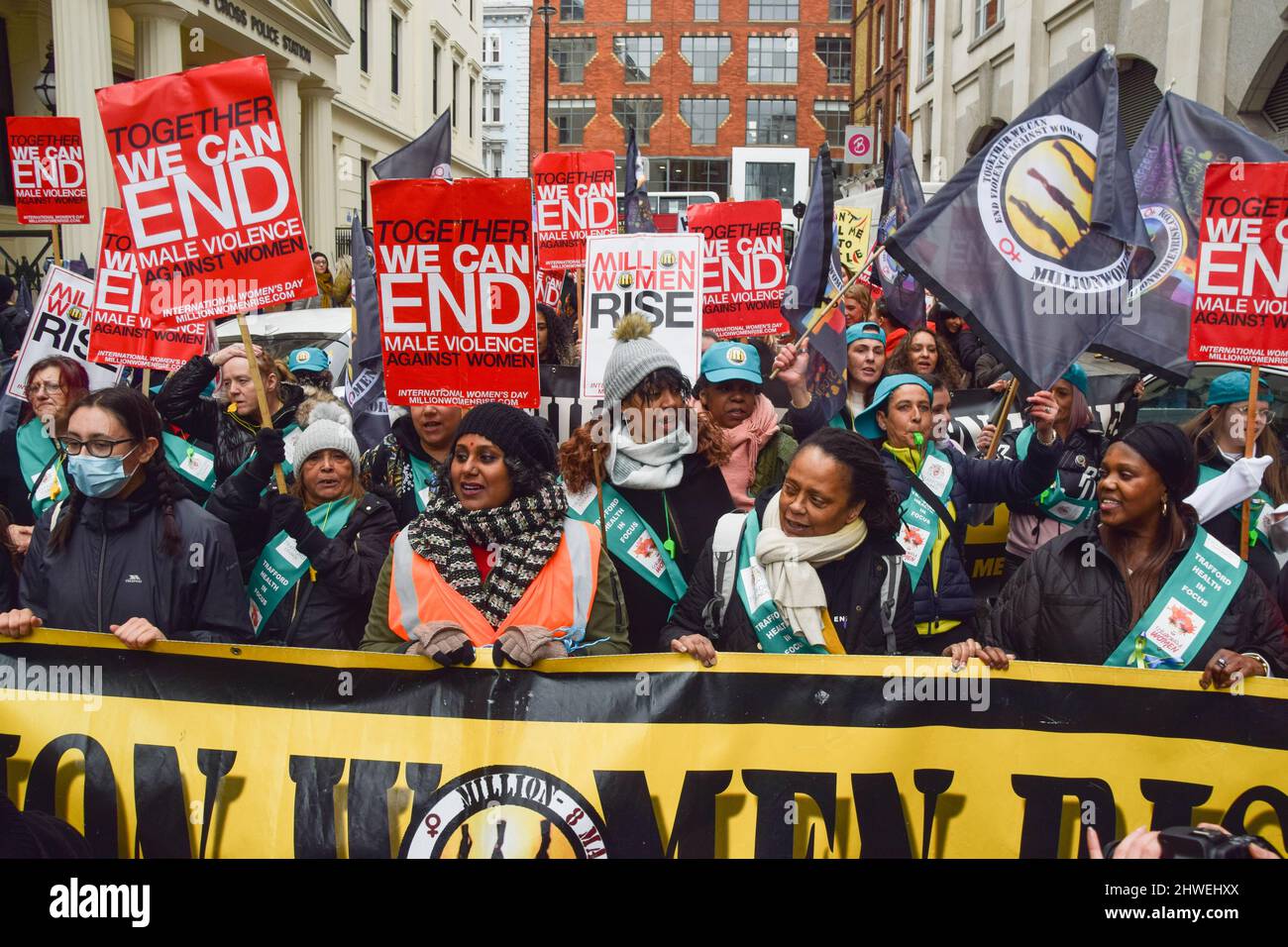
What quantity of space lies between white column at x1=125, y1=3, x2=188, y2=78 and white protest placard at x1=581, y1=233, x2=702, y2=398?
1515cm

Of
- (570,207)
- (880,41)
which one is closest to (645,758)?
(570,207)

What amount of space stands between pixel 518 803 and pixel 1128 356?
358 cm

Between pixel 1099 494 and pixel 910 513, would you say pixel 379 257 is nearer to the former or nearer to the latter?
pixel 910 513

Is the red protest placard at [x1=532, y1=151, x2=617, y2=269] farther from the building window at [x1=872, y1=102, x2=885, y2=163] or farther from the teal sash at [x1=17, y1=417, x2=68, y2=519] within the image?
the building window at [x1=872, y1=102, x2=885, y2=163]

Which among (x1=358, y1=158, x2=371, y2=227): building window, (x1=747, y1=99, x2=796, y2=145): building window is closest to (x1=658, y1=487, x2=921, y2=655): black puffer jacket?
(x1=358, y1=158, x2=371, y2=227): building window

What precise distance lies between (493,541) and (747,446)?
163 cm

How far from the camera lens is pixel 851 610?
3365 millimetres

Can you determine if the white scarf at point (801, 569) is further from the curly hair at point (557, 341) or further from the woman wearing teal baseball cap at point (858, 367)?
the curly hair at point (557, 341)

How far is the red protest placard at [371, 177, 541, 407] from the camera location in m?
4.26

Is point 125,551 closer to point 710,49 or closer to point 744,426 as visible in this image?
point 744,426

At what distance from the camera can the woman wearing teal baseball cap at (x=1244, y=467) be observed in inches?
165

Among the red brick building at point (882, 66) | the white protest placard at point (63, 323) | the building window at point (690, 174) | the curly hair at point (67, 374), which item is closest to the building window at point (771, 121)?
the building window at point (690, 174)
